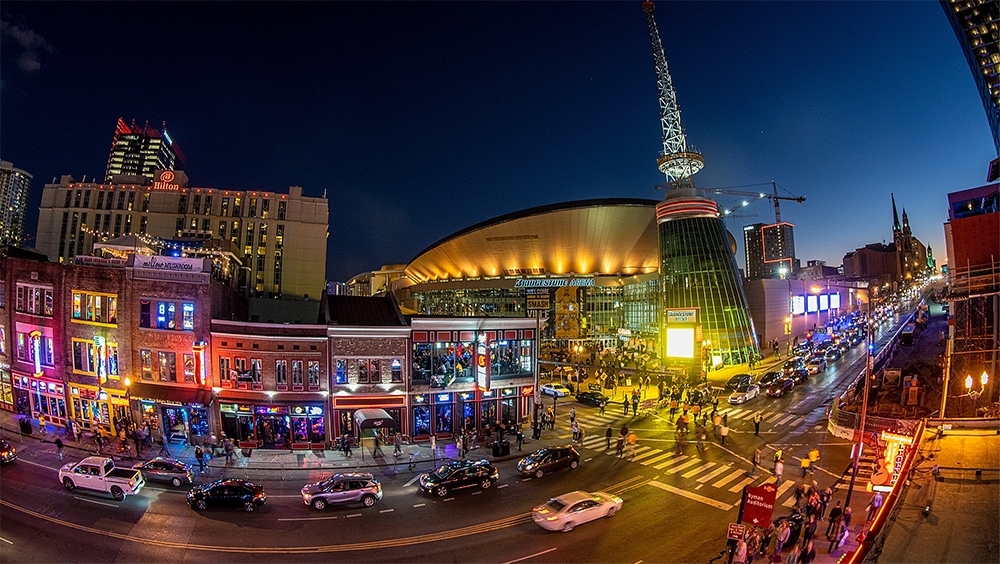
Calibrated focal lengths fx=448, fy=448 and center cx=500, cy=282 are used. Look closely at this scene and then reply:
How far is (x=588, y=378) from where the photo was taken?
182 feet

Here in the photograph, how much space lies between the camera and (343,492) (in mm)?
19297

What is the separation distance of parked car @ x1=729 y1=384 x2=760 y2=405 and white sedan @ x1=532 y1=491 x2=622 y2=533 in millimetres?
28629

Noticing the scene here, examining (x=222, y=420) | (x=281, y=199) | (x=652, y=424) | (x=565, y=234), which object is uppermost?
(x=281, y=199)

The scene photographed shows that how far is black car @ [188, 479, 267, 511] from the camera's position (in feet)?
61.5

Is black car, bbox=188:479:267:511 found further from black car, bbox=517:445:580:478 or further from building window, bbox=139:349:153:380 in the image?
building window, bbox=139:349:153:380

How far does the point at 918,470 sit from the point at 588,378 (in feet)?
118

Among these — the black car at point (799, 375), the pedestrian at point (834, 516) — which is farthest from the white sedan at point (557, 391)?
the pedestrian at point (834, 516)

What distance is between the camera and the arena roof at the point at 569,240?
80.6 metres

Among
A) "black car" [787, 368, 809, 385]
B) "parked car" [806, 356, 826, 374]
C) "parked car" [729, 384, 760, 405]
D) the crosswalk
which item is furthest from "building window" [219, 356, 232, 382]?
"parked car" [806, 356, 826, 374]

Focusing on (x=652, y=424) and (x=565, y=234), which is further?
(x=565, y=234)

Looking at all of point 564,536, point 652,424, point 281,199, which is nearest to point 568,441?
point 652,424

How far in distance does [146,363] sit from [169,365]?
5.63ft

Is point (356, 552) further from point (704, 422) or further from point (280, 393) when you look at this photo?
point (704, 422)

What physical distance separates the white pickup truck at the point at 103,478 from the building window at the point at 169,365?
8641 mm
